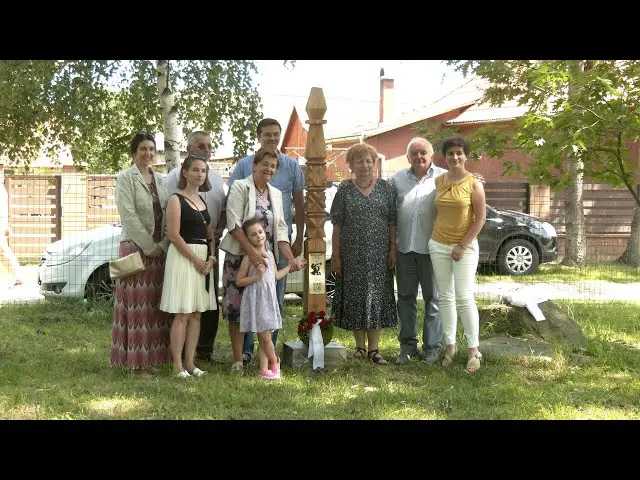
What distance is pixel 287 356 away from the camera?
6648 millimetres

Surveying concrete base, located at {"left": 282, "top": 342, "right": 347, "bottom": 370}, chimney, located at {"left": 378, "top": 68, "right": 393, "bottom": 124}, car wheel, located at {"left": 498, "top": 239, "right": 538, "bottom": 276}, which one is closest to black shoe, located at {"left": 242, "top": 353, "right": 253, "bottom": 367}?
concrete base, located at {"left": 282, "top": 342, "right": 347, "bottom": 370}

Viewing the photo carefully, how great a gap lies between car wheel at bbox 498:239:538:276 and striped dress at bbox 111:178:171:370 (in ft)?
28.1

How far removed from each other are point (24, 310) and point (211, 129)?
3.32 m

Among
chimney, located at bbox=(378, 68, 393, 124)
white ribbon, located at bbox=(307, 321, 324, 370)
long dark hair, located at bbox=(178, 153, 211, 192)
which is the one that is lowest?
white ribbon, located at bbox=(307, 321, 324, 370)

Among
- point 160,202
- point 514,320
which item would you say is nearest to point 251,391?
point 160,202

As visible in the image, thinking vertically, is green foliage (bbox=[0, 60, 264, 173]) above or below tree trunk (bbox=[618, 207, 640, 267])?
above

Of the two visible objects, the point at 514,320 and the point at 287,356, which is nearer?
the point at 287,356

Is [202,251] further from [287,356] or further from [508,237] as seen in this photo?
[508,237]

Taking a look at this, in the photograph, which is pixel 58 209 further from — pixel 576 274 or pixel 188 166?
pixel 188 166

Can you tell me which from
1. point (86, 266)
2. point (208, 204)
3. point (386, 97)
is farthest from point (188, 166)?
point (386, 97)

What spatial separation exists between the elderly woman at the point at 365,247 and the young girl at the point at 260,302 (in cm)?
77


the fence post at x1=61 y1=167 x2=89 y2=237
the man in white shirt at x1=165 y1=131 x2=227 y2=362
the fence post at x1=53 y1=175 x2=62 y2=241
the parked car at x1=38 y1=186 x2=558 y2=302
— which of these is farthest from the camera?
the fence post at x1=53 y1=175 x2=62 y2=241

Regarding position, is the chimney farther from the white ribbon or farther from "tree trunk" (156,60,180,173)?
the white ribbon

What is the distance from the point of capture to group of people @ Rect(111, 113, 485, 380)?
607cm
